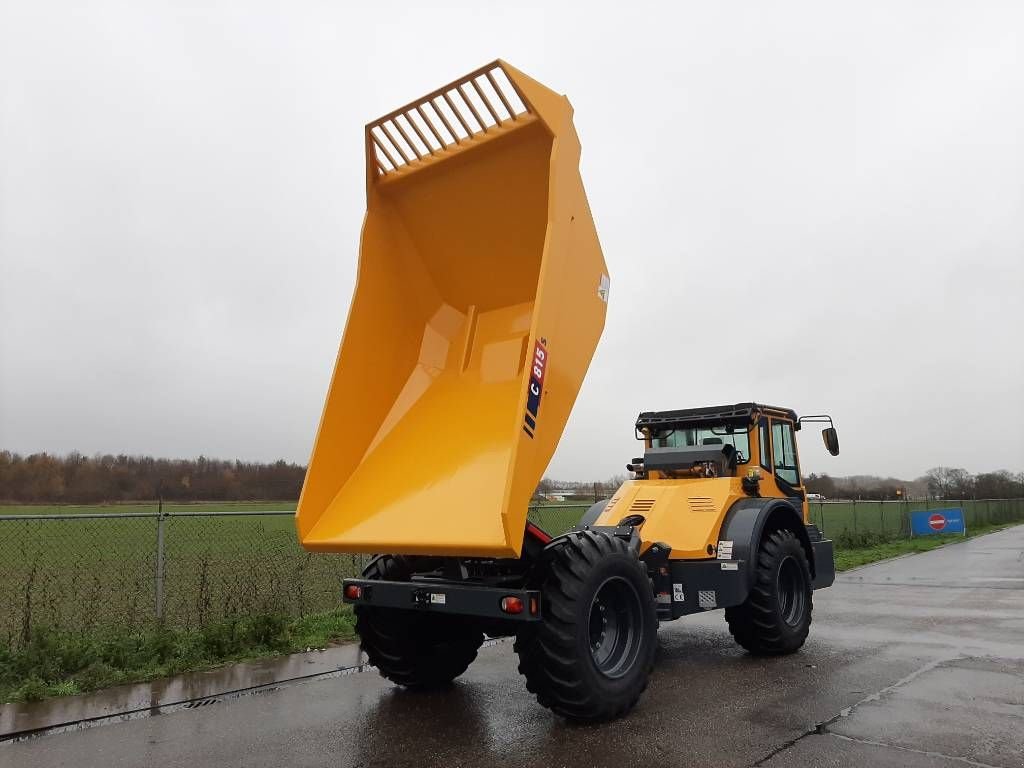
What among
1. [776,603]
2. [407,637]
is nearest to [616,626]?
[407,637]

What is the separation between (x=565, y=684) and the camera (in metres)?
4.58

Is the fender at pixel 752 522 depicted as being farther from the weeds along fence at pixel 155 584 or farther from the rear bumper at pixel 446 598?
the weeds along fence at pixel 155 584

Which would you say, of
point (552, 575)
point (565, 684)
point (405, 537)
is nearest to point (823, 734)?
point (565, 684)

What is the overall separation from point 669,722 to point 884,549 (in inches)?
710

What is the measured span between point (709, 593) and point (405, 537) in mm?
3015

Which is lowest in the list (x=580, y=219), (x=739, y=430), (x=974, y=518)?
(x=974, y=518)

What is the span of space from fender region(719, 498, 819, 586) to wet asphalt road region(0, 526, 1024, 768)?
1004 millimetres

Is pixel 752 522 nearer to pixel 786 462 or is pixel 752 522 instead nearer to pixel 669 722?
pixel 786 462

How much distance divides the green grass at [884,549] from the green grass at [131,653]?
1262cm

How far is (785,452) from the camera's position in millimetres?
8445

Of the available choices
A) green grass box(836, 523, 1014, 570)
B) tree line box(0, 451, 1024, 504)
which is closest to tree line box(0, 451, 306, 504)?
tree line box(0, 451, 1024, 504)

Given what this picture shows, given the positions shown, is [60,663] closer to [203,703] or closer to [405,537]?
[203,703]

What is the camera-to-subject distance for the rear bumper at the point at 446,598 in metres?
4.52

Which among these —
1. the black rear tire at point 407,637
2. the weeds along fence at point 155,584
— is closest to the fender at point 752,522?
the black rear tire at point 407,637
